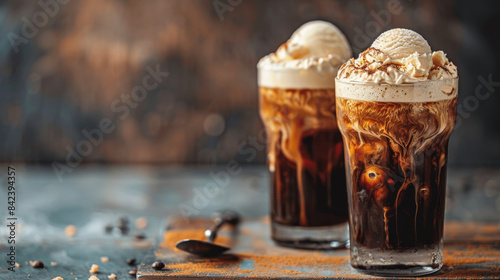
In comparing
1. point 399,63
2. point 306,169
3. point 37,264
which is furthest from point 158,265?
point 399,63

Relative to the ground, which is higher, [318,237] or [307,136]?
[307,136]

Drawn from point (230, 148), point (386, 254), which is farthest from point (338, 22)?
point (386, 254)

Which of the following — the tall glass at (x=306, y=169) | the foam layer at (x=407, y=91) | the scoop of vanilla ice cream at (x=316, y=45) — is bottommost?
the tall glass at (x=306, y=169)

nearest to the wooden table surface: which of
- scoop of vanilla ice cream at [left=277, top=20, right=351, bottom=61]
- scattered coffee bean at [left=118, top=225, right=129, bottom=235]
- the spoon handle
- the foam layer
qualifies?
scattered coffee bean at [left=118, top=225, right=129, bottom=235]

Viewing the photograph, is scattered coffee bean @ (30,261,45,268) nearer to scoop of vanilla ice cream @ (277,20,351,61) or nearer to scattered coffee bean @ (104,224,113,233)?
scattered coffee bean @ (104,224,113,233)

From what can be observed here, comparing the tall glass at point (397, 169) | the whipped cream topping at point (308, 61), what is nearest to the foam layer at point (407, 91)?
the tall glass at point (397, 169)

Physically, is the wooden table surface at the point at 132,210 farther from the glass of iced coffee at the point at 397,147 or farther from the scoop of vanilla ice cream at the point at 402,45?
the scoop of vanilla ice cream at the point at 402,45

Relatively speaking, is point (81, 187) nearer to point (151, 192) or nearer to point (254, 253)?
point (151, 192)

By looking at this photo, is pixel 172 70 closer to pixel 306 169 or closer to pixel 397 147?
pixel 306 169
